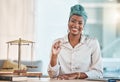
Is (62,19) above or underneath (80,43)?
above

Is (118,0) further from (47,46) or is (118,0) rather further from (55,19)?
(47,46)

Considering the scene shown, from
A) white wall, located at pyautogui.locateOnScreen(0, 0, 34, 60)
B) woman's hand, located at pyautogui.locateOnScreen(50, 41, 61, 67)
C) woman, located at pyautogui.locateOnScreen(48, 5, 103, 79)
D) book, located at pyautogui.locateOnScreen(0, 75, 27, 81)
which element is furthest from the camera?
white wall, located at pyautogui.locateOnScreen(0, 0, 34, 60)

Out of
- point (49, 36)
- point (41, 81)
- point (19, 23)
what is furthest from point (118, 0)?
point (41, 81)

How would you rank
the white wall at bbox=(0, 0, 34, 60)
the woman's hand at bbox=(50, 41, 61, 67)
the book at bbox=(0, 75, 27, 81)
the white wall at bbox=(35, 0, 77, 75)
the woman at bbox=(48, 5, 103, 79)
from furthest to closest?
the white wall at bbox=(35, 0, 77, 75) < the white wall at bbox=(0, 0, 34, 60) < the woman at bbox=(48, 5, 103, 79) < the woman's hand at bbox=(50, 41, 61, 67) < the book at bbox=(0, 75, 27, 81)

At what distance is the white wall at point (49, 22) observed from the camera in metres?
4.92

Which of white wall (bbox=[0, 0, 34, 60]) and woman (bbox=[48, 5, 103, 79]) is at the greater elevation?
white wall (bbox=[0, 0, 34, 60])

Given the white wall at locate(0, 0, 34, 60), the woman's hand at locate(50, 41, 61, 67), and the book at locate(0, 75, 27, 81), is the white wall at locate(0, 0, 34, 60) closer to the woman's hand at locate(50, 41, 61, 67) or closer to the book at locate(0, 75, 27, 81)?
the woman's hand at locate(50, 41, 61, 67)

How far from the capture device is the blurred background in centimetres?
481

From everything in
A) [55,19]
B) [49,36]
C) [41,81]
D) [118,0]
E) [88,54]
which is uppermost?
[118,0]

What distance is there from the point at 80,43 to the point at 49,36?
7.47 feet

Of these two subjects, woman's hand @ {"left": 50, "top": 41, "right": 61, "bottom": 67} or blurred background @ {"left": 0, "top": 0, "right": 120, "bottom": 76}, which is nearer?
woman's hand @ {"left": 50, "top": 41, "right": 61, "bottom": 67}

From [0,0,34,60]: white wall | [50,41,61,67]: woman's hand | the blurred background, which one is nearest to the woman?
[50,41,61,67]: woman's hand


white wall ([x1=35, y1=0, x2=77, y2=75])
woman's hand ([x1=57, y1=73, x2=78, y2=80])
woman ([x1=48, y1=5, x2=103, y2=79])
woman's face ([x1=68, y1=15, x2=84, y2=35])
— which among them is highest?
white wall ([x1=35, y1=0, x2=77, y2=75])

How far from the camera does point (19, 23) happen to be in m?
4.82
